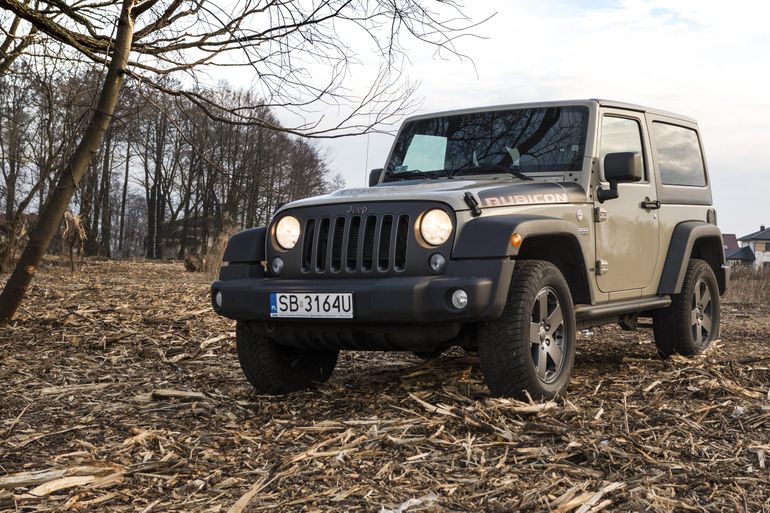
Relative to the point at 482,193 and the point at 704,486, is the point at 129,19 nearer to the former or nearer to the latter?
the point at 482,193

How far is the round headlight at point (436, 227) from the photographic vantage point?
4836 millimetres

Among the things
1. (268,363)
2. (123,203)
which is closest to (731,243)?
(123,203)

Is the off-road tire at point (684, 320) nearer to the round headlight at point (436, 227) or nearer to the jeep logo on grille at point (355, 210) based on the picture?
the round headlight at point (436, 227)

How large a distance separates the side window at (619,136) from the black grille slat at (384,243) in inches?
77.2

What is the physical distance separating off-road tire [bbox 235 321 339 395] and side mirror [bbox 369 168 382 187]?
5.06ft

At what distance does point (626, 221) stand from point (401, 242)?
2.28m

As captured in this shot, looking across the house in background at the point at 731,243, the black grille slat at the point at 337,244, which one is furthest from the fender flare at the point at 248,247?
the house in background at the point at 731,243

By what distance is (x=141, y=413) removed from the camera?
5367 mm

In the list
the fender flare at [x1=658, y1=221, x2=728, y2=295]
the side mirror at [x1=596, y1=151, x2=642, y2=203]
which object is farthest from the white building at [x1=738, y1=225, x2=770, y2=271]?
the side mirror at [x1=596, y1=151, x2=642, y2=203]

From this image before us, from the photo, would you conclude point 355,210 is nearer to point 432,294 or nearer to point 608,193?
point 432,294

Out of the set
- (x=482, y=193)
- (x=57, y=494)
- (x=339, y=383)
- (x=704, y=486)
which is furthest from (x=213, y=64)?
(x=704, y=486)

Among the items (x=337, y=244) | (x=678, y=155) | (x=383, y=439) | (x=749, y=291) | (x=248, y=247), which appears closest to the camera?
(x=383, y=439)

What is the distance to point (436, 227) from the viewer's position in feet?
15.9

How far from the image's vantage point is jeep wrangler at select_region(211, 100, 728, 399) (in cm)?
481
